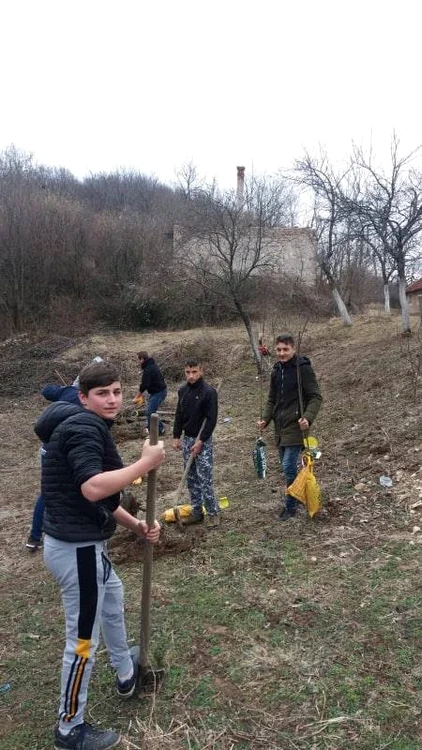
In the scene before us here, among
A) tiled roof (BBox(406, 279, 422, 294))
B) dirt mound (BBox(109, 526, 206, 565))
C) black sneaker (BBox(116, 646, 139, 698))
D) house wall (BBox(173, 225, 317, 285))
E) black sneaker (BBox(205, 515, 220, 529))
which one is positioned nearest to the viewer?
black sneaker (BBox(116, 646, 139, 698))

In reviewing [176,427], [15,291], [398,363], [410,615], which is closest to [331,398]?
[398,363]

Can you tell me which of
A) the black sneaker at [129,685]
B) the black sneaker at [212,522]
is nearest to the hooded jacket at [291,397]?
the black sneaker at [212,522]

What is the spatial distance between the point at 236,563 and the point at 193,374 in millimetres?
1758

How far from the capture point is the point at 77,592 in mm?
2297

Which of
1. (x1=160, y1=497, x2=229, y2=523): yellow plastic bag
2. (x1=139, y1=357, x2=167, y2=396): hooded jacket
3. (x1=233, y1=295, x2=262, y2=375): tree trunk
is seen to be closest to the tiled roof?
(x1=233, y1=295, x2=262, y2=375): tree trunk

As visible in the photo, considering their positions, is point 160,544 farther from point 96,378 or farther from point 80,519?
point 96,378

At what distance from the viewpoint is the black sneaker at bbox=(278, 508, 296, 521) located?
510 centimetres

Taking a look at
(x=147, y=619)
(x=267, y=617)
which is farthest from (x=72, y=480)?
(x=267, y=617)

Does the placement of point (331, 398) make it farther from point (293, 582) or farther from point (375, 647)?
point (375, 647)

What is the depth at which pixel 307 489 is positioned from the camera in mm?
4867

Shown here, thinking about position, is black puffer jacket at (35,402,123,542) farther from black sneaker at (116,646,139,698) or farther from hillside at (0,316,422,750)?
hillside at (0,316,422,750)

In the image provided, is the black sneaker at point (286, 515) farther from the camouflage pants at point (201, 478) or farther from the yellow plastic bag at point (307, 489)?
the camouflage pants at point (201, 478)

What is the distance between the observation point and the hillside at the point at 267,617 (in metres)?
2.65

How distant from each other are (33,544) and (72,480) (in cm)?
338
